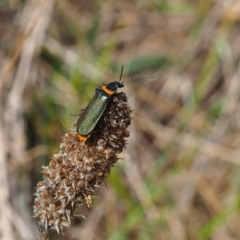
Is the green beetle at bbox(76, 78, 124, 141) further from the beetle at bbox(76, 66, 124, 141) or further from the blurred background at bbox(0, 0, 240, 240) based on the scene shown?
the blurred background at bbox(0, 0, 240, 240)

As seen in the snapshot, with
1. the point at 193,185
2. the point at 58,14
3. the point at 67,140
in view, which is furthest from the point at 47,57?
the point at 67,140

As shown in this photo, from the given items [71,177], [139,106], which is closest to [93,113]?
[71,177]

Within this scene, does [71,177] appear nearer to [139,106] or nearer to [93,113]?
[93,113]

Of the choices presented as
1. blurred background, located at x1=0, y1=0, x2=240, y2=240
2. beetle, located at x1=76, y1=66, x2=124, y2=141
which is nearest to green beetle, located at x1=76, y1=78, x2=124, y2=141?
beetle, located at x1=76, y1=66, x2=124, y2=141

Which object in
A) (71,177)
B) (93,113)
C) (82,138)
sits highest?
(93,113)

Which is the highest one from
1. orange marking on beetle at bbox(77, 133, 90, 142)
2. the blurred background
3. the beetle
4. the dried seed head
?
the blurred background

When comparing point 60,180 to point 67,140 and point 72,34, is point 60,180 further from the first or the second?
point 72,34
